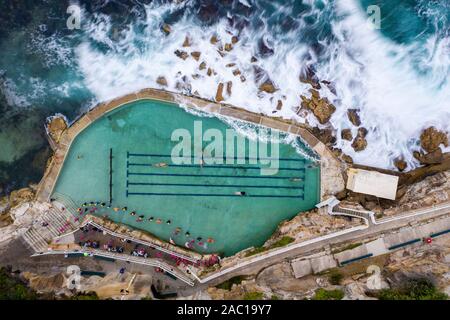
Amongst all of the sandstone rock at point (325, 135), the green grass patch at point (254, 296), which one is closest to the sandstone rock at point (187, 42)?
the sandstone rock at point (325, 135)

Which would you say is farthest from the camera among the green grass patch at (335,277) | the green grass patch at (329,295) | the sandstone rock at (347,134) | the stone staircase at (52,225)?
the sandstone rock at (347,134)

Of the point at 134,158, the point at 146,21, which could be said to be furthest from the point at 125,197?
the point at 146,21

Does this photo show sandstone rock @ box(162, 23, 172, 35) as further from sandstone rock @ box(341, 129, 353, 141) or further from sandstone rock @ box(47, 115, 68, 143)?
sandstone rock @ box(341, 129, 353, 141)

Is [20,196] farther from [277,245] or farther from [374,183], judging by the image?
[374,183]

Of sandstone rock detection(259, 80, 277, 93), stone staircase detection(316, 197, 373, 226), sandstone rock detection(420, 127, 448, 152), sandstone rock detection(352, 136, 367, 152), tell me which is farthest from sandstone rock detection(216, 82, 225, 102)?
sandstone rock detection(420, 127, 448, 152)

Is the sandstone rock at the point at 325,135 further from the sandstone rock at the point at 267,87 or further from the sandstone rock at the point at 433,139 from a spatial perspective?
the sandstone rock at the point at 433,139

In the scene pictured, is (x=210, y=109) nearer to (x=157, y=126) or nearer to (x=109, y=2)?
(x=157, y=126)
